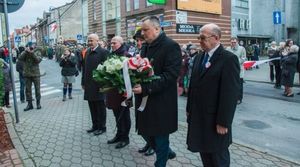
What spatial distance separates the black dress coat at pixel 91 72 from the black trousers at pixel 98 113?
179mm

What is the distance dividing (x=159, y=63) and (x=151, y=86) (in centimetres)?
37

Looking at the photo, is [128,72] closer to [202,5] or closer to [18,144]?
[18,144]

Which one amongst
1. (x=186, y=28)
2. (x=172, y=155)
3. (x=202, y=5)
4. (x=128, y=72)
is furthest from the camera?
(x=202, y=5)

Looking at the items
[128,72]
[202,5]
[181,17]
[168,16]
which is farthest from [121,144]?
[202,5]

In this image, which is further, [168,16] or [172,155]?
[168,16]

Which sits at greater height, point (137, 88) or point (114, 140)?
point (137, 88)

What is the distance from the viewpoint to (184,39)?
840 inches

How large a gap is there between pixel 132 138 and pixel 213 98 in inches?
110

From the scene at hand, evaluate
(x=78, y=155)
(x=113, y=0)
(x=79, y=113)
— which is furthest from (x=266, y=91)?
(x=113, y=0)

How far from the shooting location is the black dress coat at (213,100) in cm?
325

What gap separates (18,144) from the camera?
17.9ft

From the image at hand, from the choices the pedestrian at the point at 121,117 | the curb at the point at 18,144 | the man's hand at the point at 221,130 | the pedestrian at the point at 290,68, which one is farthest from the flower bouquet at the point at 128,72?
the pedestrian at the point at 290,68

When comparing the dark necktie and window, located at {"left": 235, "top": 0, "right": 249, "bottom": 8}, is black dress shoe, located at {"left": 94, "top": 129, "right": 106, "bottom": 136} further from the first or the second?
window, located at {"left": 235, "top": 0, "right": 249, "bottom": 8}

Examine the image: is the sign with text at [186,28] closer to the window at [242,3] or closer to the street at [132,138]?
the street at [132,138]
